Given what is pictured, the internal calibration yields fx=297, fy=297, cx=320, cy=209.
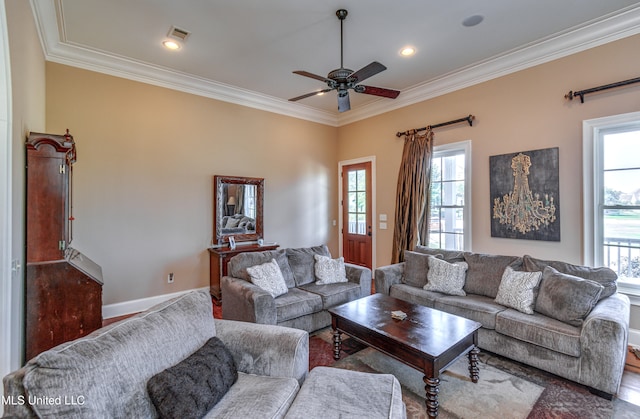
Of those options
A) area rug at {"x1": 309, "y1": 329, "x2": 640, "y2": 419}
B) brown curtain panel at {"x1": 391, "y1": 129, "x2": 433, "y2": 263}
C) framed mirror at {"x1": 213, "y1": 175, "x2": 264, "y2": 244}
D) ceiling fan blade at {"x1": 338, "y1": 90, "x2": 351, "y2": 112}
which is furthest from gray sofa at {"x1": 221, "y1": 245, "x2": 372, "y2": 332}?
ceiling fan blade at {"x1": 338, "y1": 90, "x2": 351, "y2": 112}

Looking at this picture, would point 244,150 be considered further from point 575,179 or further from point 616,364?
point 616,364

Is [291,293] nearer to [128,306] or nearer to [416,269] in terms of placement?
[416,269]

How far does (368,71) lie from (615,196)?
2921 millimetres

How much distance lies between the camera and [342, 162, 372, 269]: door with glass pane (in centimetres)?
567

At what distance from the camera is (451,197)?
4484mm

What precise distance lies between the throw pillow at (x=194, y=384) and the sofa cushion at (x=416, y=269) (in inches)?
102

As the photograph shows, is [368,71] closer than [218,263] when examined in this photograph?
Yes

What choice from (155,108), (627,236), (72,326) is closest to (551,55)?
(627,236)

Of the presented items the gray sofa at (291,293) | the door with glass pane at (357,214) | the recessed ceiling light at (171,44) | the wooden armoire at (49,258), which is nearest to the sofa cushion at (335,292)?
the gray sofa at (291,293)

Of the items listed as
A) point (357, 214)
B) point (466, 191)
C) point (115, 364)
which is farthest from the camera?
point (357, 214)

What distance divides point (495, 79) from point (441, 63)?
732mm

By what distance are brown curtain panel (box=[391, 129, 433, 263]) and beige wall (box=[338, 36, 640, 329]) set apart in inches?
10.4

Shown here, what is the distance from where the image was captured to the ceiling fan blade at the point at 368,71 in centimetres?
257


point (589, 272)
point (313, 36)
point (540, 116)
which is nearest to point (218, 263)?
point (313, 36)
